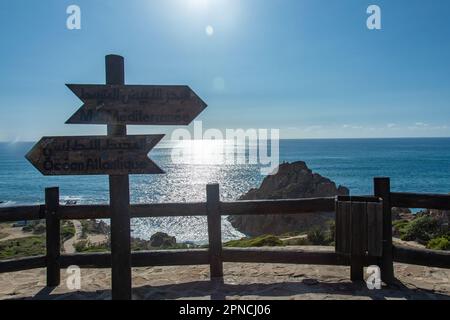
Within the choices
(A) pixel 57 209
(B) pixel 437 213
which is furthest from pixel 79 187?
(A) pixel 57 209

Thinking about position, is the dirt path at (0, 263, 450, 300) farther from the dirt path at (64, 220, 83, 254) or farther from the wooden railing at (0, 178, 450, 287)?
the dirt path at (64, 220, 83, 254)

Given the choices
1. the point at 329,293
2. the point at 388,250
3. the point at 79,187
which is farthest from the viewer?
the point at 79,187

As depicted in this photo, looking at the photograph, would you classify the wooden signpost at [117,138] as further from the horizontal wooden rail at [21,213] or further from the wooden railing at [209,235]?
the horizontal wooden rail at [21,213]

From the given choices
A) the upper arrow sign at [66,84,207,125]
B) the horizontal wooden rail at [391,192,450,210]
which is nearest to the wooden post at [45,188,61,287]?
the upper arrow sign at [66,84,207,125]

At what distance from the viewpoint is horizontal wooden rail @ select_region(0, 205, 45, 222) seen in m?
5.56

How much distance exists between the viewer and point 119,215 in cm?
407

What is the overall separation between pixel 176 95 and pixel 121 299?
2.40 m

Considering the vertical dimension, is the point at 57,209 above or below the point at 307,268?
above

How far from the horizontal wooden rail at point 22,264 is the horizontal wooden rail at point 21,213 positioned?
0.63 m

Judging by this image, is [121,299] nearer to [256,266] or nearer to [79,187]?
[256,266]

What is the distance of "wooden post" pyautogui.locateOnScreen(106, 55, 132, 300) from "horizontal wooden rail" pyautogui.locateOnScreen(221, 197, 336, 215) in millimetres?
2121
